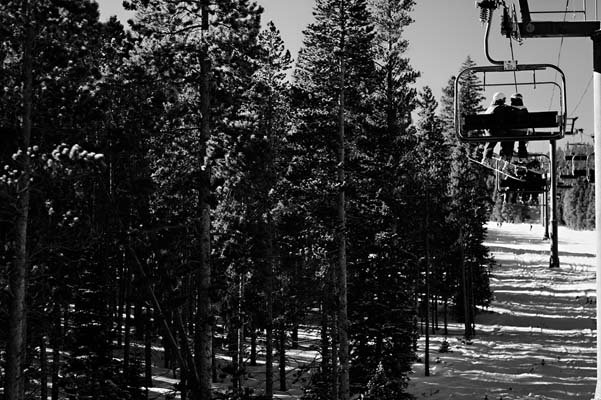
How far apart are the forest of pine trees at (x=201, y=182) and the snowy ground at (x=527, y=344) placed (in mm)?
7830

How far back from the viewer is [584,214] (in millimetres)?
166625

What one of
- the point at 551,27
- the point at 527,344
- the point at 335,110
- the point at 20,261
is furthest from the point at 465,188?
the point at 551,27

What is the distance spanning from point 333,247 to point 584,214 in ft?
537

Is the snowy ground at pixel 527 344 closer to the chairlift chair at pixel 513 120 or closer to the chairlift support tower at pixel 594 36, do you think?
the chairlift chair at pixel 513 120

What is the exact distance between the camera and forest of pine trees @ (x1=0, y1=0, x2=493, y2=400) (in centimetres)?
1151

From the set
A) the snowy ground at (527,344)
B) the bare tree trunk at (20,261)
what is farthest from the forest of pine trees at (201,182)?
the snowy ground at (527,344)

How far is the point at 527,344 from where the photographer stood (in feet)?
153

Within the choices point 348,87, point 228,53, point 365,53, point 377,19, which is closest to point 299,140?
point 348,87

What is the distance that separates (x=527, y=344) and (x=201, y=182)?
39.9m

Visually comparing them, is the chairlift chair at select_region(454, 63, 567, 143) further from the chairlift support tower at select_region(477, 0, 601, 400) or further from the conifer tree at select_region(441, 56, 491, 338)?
the conifer tree at select_region(441, 56, 491, 338)

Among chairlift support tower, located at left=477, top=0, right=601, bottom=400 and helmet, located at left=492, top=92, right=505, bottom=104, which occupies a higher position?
helmet, located at left=492, top=92, right=505, bottom=104

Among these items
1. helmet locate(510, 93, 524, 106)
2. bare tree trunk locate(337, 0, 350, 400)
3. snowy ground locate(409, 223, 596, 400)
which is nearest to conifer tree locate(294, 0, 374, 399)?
bare tree trunk locate(337, 0, 350, 400)

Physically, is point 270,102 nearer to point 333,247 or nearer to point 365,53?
point 365,53

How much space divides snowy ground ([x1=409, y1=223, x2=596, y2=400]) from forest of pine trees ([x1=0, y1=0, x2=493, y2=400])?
25.7 feet
